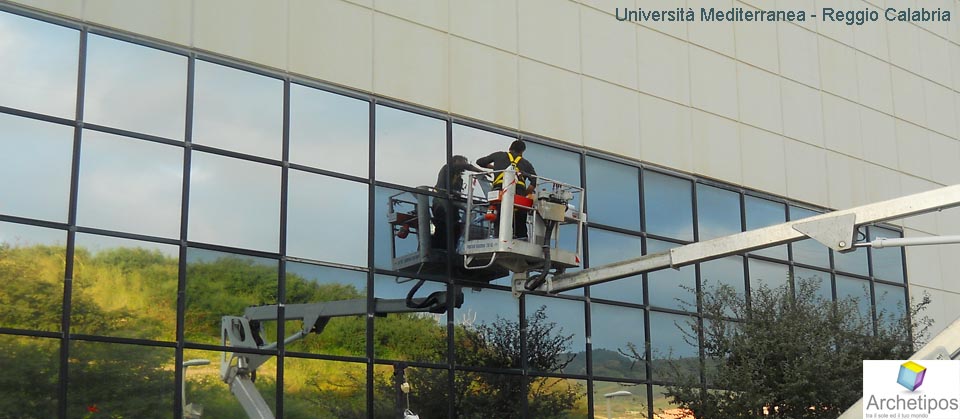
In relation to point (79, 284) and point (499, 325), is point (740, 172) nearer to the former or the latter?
point (499, 325)

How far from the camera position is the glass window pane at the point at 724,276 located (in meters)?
26.9

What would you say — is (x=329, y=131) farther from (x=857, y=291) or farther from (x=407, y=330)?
(x=857, y=291)

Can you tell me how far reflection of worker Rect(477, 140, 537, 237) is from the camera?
21203 mm

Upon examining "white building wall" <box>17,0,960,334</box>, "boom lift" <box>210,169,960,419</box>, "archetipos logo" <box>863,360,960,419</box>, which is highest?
"white building wall" <box>17,0,960,334</box>

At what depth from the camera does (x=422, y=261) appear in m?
21.2

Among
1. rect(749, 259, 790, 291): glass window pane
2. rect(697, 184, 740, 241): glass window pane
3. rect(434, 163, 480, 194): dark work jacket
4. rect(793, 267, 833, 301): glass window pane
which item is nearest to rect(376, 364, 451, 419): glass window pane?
rect(434, 163, 480, 194): dark work jacket

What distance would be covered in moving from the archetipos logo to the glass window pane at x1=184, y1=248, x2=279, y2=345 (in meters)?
9.26

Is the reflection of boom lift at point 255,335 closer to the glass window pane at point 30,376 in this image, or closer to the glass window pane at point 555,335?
the glass window pane at point 30,376

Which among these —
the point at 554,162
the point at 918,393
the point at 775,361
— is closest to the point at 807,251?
the point at 775,361

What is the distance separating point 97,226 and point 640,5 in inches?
544

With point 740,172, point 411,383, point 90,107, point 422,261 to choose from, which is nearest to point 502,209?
point 422,261

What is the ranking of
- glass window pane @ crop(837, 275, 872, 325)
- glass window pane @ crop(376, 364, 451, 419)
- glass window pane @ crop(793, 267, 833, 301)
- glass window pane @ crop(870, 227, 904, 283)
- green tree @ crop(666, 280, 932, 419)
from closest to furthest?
glass window pane @ crop(376, 364, 451, 419), green tree @ crop(666, 280, 932, 419), glass window pane @ crop(793, 267, 833, 301), glass window pane @ crop(837, 275, 872, 325), glass window pane @ crop(870, 227, 904, 283)

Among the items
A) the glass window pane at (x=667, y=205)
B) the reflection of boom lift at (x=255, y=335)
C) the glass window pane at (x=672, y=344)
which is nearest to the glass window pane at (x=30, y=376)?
the reflection of boom lift at (x=255, y=335)

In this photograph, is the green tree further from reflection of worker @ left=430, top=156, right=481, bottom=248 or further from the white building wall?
reflection of worker @ left=430, top=156, right=481, bottom=248
